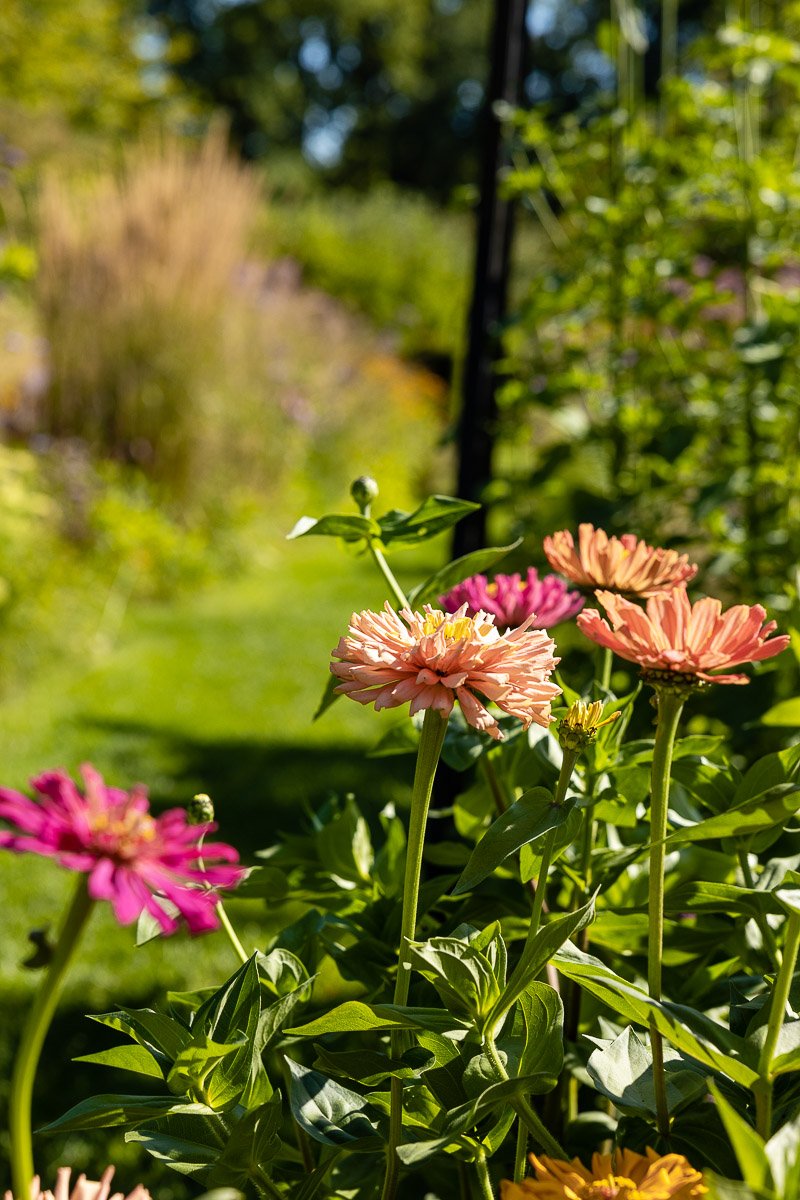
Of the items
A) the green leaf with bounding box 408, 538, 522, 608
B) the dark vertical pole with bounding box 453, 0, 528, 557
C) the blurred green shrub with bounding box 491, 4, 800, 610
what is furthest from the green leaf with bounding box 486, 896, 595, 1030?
the dark vertical pole with bounding box 453, 0, 528, 557

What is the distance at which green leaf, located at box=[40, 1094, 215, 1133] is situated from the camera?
64cm

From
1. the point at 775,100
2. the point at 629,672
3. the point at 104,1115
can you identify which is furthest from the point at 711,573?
the point at 775,100

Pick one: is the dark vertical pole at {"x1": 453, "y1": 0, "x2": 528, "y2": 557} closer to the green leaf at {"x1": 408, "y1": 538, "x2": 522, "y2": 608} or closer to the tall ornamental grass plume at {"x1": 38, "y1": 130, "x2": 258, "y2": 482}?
the green leaf at {"x1": 408, "y1": 538, "x2": 522, "y2": 608}

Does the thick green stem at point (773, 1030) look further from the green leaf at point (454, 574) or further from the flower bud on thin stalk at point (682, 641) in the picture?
the green leaf at point (454, 574)

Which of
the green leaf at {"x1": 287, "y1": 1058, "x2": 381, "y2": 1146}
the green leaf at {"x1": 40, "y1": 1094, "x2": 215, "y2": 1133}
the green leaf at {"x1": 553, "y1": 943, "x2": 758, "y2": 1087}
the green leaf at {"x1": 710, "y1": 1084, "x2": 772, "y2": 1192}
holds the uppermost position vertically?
the green leaf at {"x1": 710, "y1": 1084, "x2": 772, "y2": 1192}

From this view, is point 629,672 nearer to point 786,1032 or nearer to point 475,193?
point 786,1032

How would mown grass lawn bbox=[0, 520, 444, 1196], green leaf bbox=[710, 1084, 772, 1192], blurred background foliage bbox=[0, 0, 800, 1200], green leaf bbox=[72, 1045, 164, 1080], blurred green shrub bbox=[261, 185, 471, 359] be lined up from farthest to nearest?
1. blurred green shrub bbox=[261, 185, 471, 359]
2. mown grass lawn bbox=[0, 520, 444, 1196]
3. blurred background foliage bbox=[0, 0, 800, 1200]
4. green leaf bbox=[72, 1045, 164, 1080]
5. green leaf bbox=[710, 1084, 772, 1192]

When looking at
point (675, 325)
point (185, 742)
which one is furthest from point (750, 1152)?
point (185, 742)

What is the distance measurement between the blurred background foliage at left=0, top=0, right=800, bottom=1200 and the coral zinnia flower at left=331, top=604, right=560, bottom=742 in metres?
0.23

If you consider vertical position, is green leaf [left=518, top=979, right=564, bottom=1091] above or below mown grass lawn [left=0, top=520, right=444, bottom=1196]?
above

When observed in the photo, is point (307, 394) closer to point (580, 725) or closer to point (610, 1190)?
point (580, 725)

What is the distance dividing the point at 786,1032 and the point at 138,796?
0.37 metres

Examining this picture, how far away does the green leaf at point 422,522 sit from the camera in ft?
2.96

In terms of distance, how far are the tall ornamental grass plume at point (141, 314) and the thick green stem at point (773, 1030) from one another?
5.42 m
